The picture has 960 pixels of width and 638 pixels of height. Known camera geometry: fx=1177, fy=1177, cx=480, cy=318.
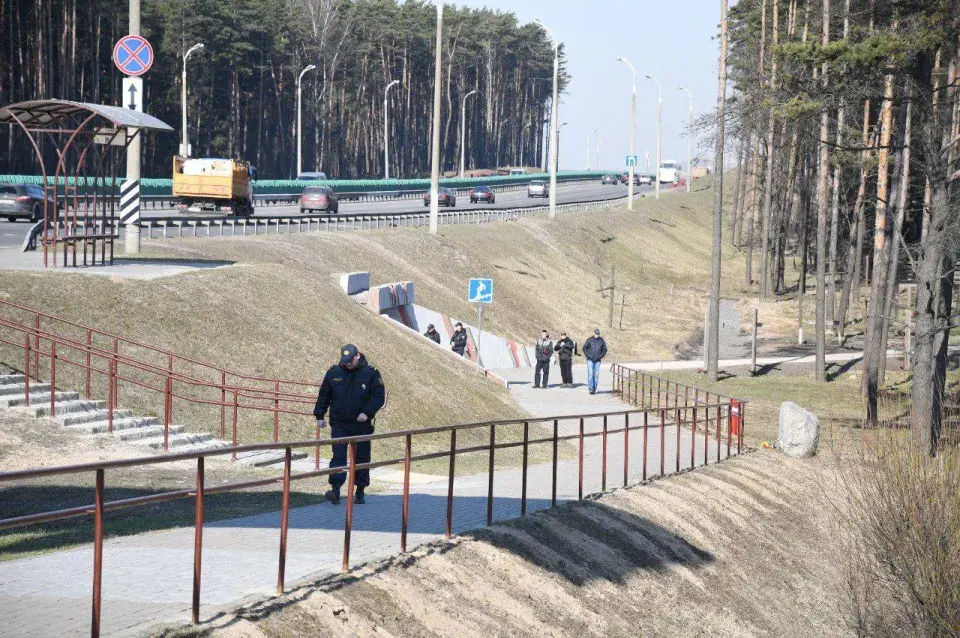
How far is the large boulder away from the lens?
23.1 m

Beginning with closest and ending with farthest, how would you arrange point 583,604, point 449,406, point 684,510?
point 583,604 < point 684,510 < point 449,406

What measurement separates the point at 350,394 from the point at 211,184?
41233 millimetres

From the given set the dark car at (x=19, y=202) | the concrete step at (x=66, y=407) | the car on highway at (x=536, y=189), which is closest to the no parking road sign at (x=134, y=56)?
the concrete step at (x=66, y=407)

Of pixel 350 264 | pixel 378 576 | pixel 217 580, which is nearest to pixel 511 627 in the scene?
pixel 378 576

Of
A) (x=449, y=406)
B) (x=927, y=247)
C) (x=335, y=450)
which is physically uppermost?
(x=927, y=247)

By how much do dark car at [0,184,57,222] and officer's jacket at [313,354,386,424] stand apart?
34.8 meters

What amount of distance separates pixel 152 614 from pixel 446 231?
49321mm

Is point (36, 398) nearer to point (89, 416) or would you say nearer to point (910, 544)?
point (89, 416)

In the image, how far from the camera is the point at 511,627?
9.73 m

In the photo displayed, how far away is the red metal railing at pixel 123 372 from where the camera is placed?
1675cm

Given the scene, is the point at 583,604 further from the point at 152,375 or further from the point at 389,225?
the point at 389,225

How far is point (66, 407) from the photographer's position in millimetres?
16453

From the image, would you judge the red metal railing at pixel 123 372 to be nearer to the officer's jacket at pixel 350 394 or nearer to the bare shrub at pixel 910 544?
the officer's jacket at pixel 350 394

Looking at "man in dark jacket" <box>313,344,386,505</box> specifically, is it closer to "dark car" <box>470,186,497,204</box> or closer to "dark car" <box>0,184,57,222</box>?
"dark car" <box>0,184,57,222</box>
